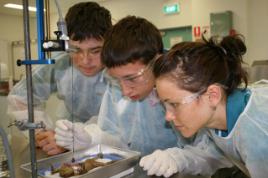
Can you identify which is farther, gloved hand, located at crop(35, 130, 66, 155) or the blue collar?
gloved hand, located at crop(35, 130, 66, 155)

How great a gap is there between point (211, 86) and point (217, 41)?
0.57 feet

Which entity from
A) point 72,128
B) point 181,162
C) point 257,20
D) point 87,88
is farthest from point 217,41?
point 257,20

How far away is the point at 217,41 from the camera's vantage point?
1.01m

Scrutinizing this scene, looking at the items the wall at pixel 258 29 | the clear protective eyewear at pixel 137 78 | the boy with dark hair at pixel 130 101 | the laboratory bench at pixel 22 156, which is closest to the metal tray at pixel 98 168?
the laboratory bench at pixel 22 156

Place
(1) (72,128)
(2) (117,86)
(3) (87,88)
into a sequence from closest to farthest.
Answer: (1) (72,128) → (2) (117,86) → (3) (87,88)

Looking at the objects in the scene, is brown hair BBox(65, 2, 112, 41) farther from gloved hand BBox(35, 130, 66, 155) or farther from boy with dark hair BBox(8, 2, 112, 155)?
gloved hand BBox(35, 130, 66, 155)

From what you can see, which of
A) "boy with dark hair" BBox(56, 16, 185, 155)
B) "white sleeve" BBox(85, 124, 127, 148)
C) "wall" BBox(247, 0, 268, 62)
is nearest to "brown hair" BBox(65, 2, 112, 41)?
"boy with dark hair" BBox(56, 16, 185, 155)

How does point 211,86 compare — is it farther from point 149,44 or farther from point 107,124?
point 107,124

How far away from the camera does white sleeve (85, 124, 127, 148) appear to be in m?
1.47

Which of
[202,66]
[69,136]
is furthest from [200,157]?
[69,136]

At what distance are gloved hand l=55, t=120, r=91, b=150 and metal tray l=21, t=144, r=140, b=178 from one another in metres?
0.10

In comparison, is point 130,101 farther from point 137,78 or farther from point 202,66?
point 202,66

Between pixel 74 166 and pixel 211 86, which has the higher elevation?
pixel 211 86

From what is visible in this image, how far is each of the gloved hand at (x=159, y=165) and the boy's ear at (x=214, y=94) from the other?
0.91ft
